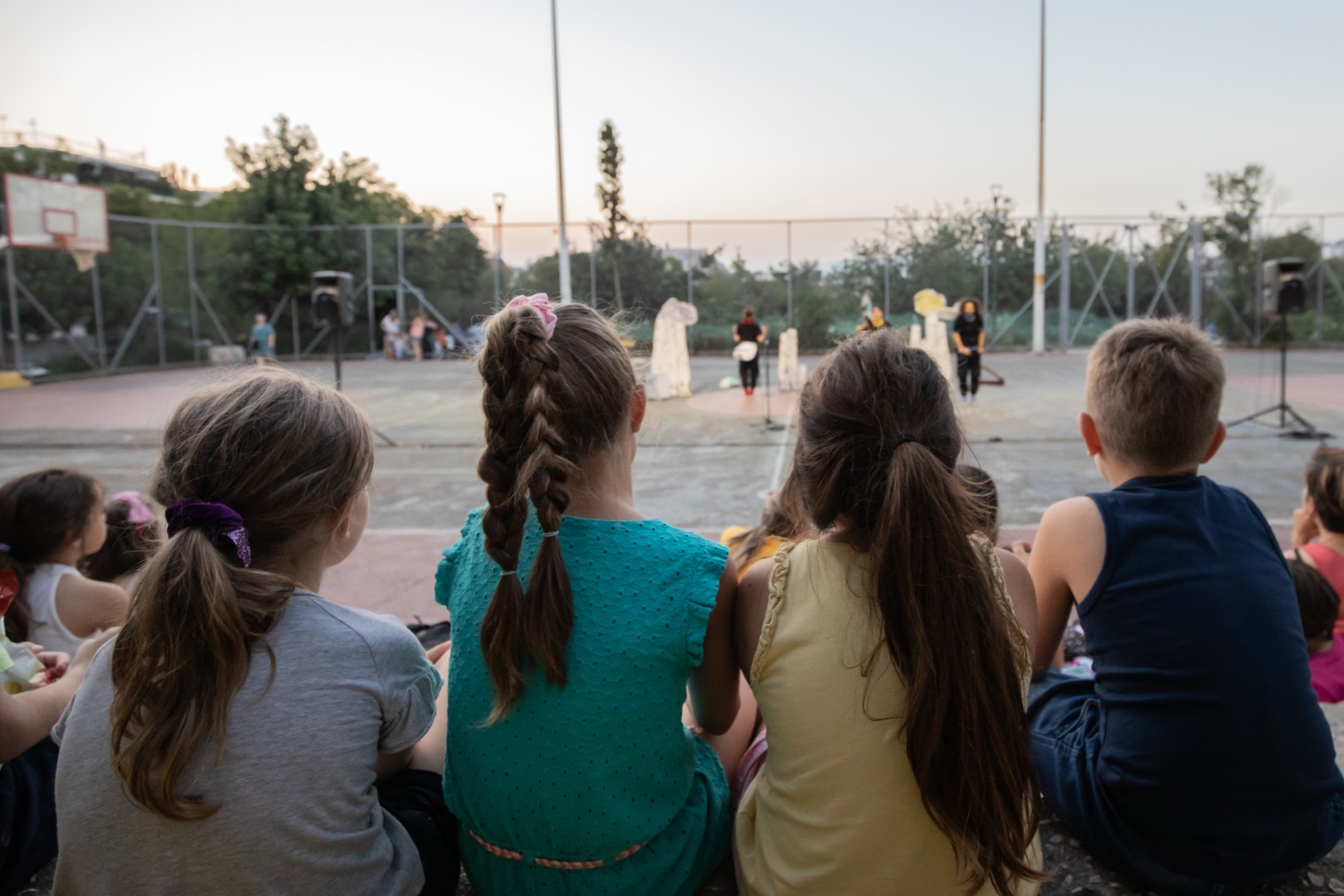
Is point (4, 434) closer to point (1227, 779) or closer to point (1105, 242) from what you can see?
point (1227, 779)

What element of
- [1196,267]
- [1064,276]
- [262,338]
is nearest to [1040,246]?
[1064,276]

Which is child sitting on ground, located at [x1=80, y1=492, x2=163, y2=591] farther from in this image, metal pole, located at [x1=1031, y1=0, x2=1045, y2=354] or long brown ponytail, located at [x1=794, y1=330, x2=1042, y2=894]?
metal pole, located at [x1=1031, y1=0, x2=1045, y2=354]

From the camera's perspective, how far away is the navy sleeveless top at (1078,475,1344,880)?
5.04 feet

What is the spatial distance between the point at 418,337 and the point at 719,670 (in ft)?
75.1

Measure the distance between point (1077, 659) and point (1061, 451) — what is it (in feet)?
20.1

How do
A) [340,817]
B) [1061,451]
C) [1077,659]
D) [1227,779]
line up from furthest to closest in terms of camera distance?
[1061,451], [1077,659], [1227,779], [340,817]

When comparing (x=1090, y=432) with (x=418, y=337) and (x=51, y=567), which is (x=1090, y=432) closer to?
(x=51, y=567)

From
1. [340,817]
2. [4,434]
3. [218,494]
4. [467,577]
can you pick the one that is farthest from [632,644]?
[4,434]

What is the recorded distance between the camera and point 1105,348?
203 cm

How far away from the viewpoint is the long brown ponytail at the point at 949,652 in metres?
1.34

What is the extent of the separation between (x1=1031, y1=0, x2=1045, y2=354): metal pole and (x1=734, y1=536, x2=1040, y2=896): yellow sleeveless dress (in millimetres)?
22260

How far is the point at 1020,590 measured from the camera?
1547 millimetres

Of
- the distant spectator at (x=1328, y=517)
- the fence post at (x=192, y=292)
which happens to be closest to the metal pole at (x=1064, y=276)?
the fence post at (x=192, y=292)

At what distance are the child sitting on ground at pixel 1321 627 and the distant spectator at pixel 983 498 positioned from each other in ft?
3.01
